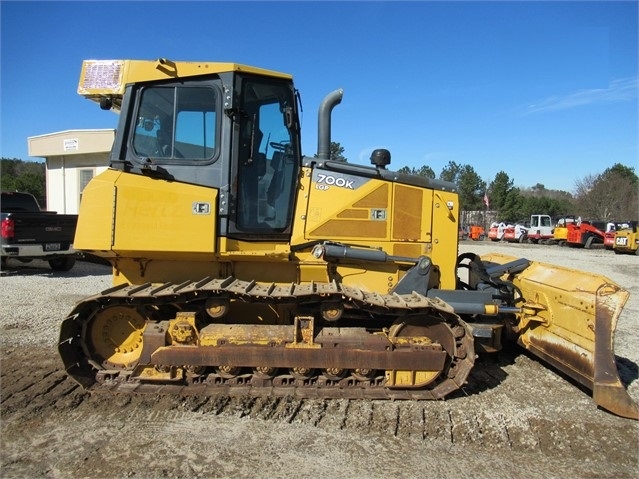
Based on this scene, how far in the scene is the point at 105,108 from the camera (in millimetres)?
4887

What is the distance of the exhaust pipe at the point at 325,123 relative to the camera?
508 cm

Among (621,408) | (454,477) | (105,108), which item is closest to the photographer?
(454,477)

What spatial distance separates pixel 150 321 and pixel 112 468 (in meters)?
1.53

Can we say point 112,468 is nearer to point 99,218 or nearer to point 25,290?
point 99,218

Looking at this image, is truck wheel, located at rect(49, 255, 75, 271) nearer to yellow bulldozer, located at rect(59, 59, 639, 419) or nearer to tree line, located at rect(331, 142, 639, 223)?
yellow bulldozer, located at rect(59, 59, 639, 419)

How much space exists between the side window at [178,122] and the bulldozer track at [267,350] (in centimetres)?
137

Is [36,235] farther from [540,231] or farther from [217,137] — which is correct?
[540,231]

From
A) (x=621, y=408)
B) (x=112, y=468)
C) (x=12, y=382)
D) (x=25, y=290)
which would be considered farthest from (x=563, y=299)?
(x=25, y=290)

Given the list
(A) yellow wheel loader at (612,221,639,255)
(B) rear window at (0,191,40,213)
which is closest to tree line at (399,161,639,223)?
(A) yellow wheel loader at (612,221,639,255)

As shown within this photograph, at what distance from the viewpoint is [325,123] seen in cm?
517

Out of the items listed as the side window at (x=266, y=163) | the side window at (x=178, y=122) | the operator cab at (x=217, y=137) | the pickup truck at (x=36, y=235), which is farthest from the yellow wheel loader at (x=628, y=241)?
the side window at (x=178, y=122)

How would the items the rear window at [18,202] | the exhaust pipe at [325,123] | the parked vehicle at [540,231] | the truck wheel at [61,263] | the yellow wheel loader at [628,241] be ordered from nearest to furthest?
the exhaust pipe at [325,123] < the truck wheel at [61,263] < the rear window at [18,202] < the yellow wheel loader at [628,241] < the parked vehicle at [540,231]

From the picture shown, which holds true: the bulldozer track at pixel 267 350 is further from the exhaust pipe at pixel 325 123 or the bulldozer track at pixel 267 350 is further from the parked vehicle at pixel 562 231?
the parked vehicle at pixel 562 231

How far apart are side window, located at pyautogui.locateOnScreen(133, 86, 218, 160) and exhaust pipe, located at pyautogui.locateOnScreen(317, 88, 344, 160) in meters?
1.22
